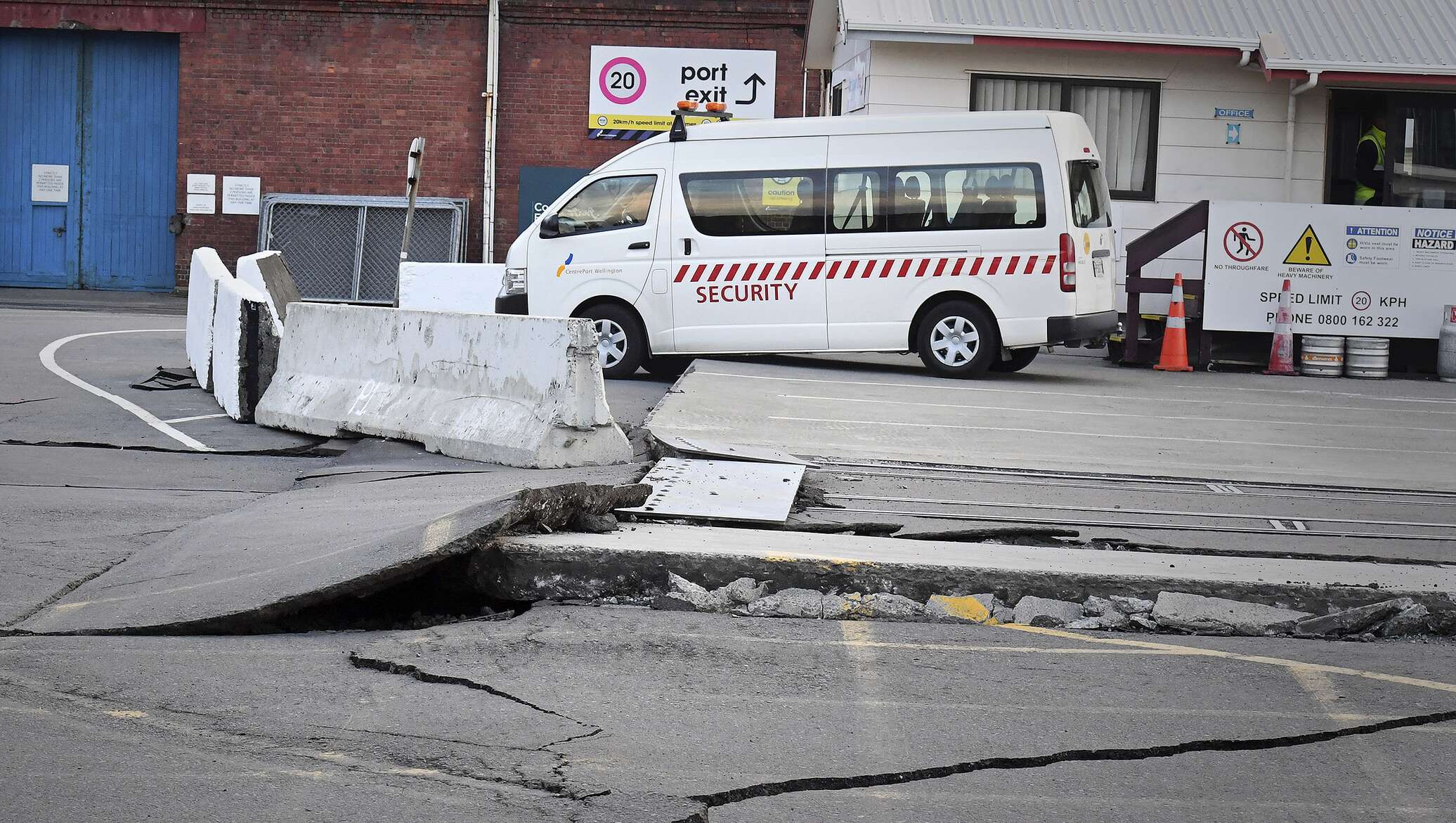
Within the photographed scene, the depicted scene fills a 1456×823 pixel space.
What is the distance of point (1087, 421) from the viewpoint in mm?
10969

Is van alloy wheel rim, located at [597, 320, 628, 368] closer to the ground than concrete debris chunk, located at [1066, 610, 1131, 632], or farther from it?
→ farther from it

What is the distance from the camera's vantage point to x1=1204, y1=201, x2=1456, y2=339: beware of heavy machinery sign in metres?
15.5

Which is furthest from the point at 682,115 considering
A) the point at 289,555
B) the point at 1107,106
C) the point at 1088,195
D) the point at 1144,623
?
the point at 1144,623

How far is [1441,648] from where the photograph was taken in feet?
17.3

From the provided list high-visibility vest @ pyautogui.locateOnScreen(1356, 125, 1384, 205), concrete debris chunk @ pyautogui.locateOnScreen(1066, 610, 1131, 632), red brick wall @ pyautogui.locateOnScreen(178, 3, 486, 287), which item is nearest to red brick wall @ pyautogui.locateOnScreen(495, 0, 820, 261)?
red brick wall @ pyautogui.locateOnScreen(178, 3, 486, 287)

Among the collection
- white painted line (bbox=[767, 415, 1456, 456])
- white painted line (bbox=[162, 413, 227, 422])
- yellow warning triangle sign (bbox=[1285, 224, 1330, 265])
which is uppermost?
yellow warning triangle sign (bbox=[1285, 224, 1330, 265])

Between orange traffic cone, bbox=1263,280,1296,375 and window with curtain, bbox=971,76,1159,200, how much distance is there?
8.62 ft

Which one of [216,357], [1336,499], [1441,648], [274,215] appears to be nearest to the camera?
[1441,648]

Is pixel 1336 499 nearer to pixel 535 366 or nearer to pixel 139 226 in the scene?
pixel 535 366

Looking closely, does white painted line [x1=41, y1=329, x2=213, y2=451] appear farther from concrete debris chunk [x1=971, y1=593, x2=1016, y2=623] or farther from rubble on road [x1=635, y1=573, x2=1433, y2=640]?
concrete debris chunk [x1=971, y1=593, x2=1016, y2=623]

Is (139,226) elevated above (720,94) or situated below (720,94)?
below

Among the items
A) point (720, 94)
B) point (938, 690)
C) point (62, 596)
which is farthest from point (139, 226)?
point (938, 690)

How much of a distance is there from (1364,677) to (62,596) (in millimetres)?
4562

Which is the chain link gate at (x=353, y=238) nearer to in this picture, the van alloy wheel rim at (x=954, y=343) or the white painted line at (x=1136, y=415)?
the van alloy wheel rim at (x=954, y=343)
